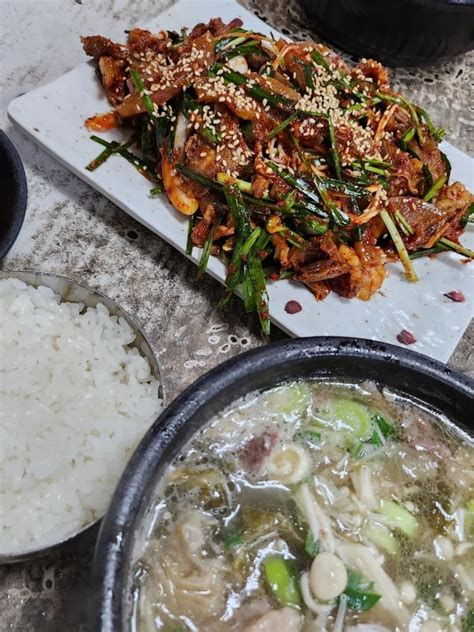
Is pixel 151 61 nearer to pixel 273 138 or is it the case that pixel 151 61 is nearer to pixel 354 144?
pixel 273 138

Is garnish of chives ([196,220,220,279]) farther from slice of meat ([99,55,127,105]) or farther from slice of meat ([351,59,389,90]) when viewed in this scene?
slice of meat ([351,59,389,90])

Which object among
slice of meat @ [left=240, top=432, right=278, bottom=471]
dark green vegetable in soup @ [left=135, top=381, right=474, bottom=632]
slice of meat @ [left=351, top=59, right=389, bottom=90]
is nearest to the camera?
dark green vegetable in soup @ [left=135, top=381, right=474, bottom=632]

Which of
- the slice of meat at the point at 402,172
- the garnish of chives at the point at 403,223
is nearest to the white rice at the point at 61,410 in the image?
the garnish of chives at the point at 403,223

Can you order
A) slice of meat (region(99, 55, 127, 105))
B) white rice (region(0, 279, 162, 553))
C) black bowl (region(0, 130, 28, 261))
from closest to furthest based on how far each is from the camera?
white rice (region(0, 279, 162, 553))
black bowl (region(0, 130, 28, 261))
slice of meat (region(99, 55, 127, 105))

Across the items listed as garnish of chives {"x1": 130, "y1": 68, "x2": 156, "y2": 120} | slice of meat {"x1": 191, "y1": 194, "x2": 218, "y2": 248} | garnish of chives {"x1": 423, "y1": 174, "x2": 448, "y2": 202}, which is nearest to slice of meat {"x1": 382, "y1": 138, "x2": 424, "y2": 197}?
garnish of chives {"x1": 423, "y1": 174, "x2": 448, "y2": 202}

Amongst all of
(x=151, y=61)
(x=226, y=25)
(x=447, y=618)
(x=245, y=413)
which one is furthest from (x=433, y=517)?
(x=226, y=25)

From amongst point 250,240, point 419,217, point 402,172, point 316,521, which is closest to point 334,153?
point 402,172

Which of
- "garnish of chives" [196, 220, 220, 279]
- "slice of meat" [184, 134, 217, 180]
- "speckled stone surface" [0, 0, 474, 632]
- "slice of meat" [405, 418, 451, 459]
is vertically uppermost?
"slice of meat" [405, 418, 451, 459]
